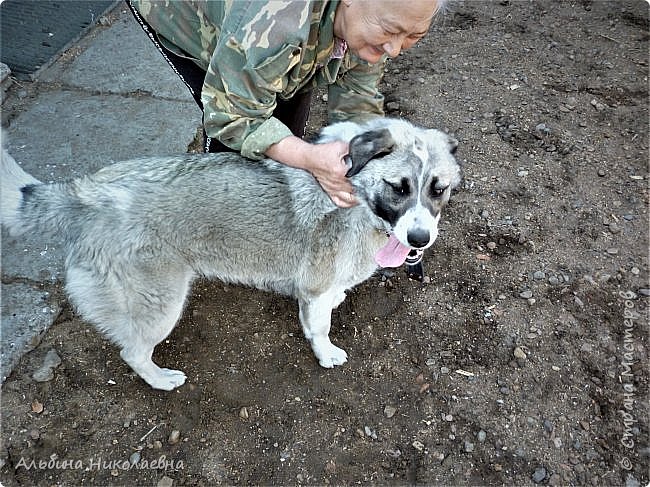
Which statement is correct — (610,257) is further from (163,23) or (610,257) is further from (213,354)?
(163,23)

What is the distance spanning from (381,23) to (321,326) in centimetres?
149

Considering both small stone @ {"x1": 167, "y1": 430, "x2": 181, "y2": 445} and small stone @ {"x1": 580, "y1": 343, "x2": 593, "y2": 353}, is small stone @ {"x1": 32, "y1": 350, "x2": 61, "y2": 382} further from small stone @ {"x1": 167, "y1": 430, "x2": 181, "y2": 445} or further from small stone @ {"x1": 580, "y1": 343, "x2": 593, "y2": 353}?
small stone @ {"x1": 580, "y1": 343, "x2": 593, "y2": 353}

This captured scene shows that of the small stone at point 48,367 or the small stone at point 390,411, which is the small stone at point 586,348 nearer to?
the small stone at point 390,411

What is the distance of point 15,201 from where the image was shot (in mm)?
2223

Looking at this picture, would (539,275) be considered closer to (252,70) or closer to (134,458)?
(252,70)

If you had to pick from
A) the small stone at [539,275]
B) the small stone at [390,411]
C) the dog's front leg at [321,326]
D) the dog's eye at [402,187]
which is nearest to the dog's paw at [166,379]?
the dog's front leg at [321,326]

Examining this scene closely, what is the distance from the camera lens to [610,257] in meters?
3.48

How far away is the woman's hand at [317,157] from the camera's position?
231 cm

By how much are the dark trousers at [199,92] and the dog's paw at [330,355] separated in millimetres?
1194

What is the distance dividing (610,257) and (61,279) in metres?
3.42

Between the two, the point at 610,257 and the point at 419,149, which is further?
the point at 610,257

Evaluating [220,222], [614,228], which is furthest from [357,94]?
[614,228]

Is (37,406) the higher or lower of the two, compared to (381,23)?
lower

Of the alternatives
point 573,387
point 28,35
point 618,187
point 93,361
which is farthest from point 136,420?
point 28,35
